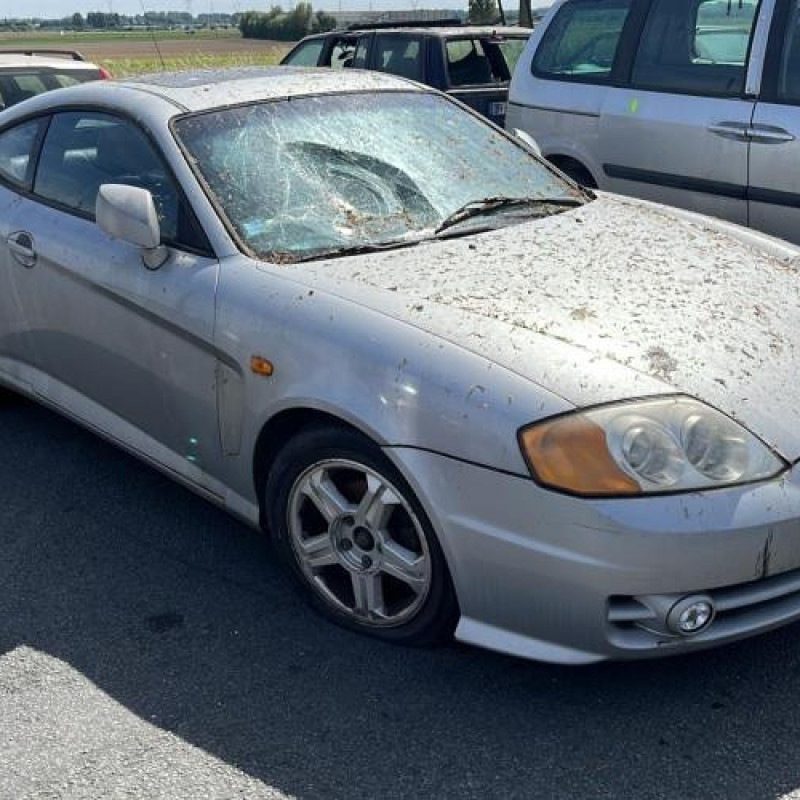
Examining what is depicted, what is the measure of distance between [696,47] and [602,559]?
13.7ft

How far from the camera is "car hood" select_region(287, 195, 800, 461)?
2561mm

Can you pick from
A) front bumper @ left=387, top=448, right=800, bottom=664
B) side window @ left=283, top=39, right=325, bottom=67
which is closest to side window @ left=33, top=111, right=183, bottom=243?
front bumper @ left=387, top=448, right=800, bottom=664

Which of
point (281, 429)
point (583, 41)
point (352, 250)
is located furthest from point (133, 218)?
point (583, 41)

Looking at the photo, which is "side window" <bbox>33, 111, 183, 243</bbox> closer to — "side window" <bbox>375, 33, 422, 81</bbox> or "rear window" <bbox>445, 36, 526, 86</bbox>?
"side window" <bbox>375, 33, 422, 81</bbox>

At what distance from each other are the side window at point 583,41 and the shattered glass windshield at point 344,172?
8.25ft

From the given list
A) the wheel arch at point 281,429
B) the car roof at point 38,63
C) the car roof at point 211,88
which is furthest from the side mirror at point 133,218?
the car roof at point 38,63

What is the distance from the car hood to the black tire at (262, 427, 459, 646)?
363 millimetres

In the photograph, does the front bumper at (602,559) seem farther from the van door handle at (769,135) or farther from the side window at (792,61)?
the side window at (792,61)

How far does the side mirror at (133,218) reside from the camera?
3229 mm

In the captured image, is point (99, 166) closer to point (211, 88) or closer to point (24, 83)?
point (211, 88)

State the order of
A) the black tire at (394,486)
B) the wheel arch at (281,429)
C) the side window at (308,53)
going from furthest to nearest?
the side window at (308,53), the wheel arch at (281,429), the black tire at (394,486)

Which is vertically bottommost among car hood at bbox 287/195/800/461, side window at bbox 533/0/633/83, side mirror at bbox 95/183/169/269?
car hood at bbox 287/195/800/461

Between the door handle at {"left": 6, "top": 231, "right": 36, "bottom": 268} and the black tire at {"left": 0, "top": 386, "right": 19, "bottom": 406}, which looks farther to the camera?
the black tire at {"left": 0, "top": 386, "right": 19, "bottom": 406}

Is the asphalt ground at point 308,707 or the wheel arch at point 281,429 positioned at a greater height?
the wheel arch at point 281,429
